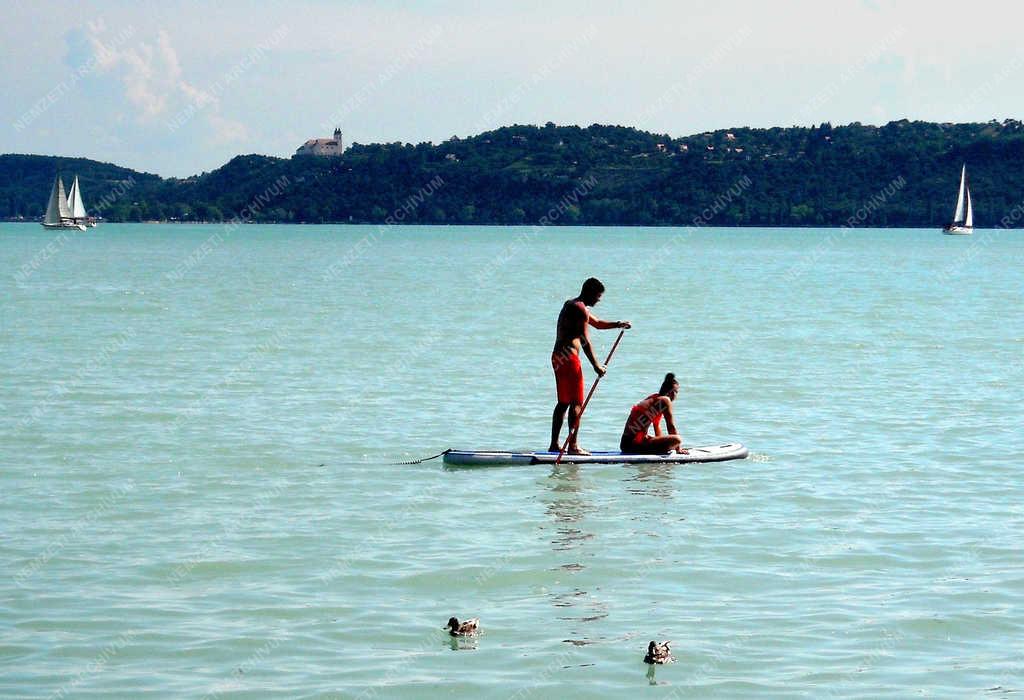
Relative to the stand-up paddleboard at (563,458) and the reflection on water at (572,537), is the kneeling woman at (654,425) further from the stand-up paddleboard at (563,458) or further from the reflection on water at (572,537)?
the reflection on water at (572,537)

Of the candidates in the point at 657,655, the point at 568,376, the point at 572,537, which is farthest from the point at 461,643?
the point at 568,376

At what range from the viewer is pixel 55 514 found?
14688 mm

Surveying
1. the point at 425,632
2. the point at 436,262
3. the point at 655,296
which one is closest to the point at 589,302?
the point at 425,632

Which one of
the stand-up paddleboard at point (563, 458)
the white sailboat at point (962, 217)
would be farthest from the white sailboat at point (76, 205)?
the stand-up paddleboard at point (563, 458)

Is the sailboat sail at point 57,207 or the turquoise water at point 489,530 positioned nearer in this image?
the turquoise water at point 489,530

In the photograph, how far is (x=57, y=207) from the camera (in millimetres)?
146250

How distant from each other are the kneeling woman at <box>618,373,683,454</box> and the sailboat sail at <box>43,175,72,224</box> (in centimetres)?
13065

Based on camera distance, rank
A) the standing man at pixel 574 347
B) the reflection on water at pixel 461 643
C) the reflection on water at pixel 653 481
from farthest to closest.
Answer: the standing man at pixel 574 347 < the reflection on water at pixel 653 481 < the reflection on water at pixel 461 643

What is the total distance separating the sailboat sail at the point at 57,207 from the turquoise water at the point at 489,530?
114 metres

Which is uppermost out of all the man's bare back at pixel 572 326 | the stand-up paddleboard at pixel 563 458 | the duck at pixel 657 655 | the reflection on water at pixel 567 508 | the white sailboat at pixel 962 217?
the white sailboat at pixel 962 217

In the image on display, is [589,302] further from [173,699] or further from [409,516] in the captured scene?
[173,699]

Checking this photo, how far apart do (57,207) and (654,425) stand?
13734 cm

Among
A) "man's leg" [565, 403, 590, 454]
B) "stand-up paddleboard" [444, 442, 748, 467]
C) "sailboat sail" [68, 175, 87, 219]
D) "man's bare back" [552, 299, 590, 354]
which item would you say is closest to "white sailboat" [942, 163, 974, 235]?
"sailboat sail" [68, 175, 87, 219]

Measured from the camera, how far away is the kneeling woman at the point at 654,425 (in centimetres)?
1719
